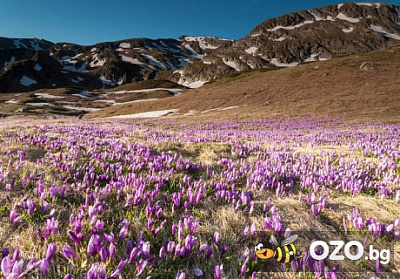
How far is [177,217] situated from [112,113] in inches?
3037

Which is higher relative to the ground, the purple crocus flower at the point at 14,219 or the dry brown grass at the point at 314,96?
the dry brown grass at the point at 314,96

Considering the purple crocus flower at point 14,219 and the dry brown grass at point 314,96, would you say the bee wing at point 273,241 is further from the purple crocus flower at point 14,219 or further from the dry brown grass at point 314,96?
the dry brown grass at point 314,96

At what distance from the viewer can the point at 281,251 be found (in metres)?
2.63

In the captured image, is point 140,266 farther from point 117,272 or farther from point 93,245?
point 93,245

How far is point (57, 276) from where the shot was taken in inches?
83.7

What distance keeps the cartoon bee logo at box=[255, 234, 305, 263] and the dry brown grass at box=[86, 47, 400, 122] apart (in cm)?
3619

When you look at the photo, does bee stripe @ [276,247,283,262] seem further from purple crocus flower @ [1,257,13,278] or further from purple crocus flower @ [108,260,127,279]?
purple crocus flower @ [1,257,13,278]

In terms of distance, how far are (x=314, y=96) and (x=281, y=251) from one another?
5885 cm

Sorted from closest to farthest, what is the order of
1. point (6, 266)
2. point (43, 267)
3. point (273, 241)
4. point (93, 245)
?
point (6, 266) < point (43, 267) < point (93, 245) < point (273, 241)

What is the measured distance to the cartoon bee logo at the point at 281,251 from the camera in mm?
2521

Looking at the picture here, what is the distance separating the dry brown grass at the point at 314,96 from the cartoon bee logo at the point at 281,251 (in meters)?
36.2

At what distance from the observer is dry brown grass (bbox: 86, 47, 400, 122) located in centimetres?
4207

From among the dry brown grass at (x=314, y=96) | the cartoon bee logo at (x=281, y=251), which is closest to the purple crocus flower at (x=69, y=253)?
the cartoon bee logo at (x=281, y=251)

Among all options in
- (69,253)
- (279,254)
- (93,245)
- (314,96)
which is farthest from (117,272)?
(314,96)
